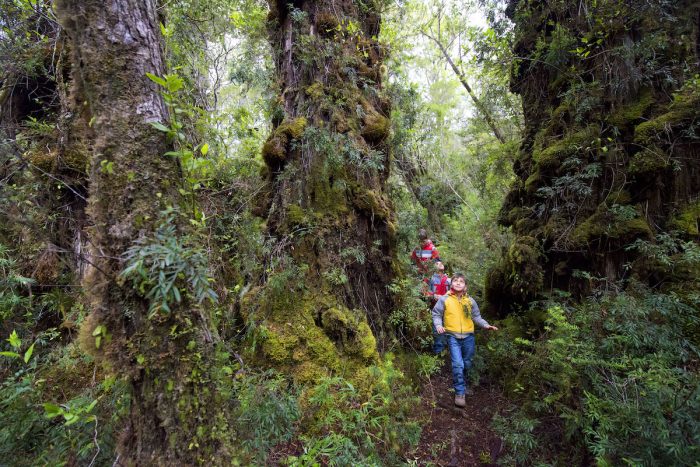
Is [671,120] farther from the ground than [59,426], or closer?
farther from the ground

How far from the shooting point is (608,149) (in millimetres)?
5559

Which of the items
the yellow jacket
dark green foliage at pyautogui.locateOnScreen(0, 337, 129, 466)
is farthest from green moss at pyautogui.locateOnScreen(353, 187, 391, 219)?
dark green foliage at pyautogui.locateOnScreen(0, 337, 129, 466)

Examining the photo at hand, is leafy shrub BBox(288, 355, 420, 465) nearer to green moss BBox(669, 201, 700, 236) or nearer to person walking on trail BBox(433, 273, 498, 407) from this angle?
person walking on trail BBox(433, 273, 498, 407)

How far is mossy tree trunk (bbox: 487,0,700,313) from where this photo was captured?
5039 mm

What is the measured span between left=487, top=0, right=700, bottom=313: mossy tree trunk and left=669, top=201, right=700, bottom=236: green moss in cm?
1

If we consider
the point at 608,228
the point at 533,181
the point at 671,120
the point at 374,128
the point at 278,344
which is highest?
the point at 374,128

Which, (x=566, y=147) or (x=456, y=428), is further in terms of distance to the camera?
(x=566, y=147)

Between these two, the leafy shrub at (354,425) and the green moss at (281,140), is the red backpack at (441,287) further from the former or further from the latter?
the green moss at (281,140)

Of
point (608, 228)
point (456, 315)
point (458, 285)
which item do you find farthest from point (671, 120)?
point (456, 315)

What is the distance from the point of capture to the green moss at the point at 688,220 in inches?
188

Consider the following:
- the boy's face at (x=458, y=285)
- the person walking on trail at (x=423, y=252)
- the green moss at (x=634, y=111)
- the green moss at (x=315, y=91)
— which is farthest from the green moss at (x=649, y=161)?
the green moss at (x=315, y=91)

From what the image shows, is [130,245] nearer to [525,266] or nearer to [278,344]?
[278,344]

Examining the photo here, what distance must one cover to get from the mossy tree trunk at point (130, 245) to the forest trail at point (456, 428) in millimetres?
2776

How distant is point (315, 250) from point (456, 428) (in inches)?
123
